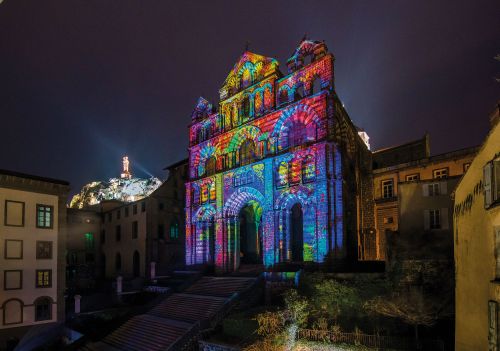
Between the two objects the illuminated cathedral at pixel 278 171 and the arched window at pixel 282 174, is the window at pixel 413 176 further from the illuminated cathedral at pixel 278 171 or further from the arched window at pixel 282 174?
the arched window at pixel 282 174

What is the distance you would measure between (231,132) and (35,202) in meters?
18.2

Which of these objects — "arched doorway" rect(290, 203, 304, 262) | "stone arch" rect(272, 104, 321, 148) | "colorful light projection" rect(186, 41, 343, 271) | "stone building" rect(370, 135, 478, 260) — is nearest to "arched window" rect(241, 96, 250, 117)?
"colorful light projection" rect(186, 41, 343, 271)

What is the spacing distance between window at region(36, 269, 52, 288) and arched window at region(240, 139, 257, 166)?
18905 millimetres

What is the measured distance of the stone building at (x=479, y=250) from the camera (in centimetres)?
959

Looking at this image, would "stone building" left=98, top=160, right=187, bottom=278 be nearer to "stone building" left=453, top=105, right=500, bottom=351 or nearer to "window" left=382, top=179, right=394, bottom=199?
"window" left=382, top=179, right=394, bottom=199

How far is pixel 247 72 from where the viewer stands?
37.4 meters

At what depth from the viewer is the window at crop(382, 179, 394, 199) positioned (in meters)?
35.2

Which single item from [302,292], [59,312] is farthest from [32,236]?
[302,292]

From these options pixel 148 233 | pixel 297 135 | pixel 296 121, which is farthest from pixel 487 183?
pixel 148 233

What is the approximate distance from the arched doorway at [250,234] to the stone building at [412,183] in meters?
11.6

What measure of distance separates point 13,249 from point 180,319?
48.4 feet

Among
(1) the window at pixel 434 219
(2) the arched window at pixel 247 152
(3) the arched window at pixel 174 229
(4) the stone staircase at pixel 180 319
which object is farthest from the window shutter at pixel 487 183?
(3) the arched window at pixel 174 229

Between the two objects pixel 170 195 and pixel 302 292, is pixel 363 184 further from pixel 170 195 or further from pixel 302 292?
pixel 170 195

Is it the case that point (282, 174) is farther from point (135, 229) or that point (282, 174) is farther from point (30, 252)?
point (135, 229)
